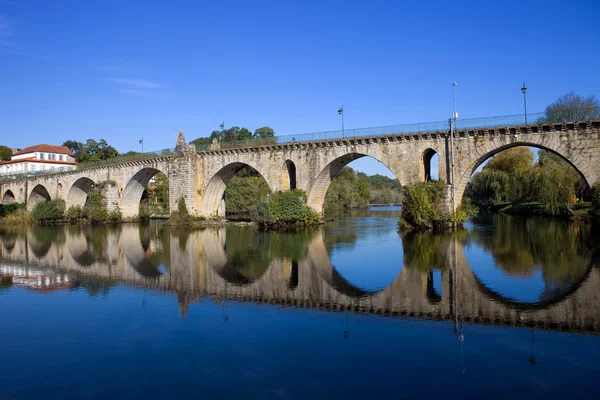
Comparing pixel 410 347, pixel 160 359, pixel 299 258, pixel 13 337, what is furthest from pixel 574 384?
pixel 299 258

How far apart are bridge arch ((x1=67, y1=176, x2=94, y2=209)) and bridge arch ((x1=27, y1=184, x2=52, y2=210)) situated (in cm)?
592

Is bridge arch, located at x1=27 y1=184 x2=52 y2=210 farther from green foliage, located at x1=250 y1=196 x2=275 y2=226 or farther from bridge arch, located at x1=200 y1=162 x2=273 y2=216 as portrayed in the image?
green foliage, located at x1=250 y1=196 x2=275 y2=226

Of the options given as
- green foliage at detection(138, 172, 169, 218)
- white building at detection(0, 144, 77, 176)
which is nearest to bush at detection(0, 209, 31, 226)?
green foliage at detection(138, 172, 169, 218)

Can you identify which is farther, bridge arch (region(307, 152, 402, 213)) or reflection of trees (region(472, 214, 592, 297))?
bridge arch (region(307, 152, 402, 213))

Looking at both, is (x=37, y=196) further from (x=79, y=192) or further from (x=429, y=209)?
(x=429, y=209)

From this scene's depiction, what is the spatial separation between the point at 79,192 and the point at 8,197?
16050 mm

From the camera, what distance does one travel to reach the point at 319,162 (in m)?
38.4

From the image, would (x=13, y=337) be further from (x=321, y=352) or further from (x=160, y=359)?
(x=321, y=352)

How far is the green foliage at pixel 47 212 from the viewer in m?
56.7

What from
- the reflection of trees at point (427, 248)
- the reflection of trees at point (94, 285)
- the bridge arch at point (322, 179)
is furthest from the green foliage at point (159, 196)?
the reflection of trees at point (94, 285)

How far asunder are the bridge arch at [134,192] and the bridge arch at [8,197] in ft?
80.7

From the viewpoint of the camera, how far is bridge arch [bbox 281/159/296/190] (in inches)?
1607

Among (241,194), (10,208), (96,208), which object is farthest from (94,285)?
(10,208)

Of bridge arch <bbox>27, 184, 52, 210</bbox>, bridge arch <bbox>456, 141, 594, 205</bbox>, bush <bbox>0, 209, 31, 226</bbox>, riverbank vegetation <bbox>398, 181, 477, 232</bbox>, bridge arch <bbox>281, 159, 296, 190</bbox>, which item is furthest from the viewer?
bridge arch <bbox>27, 184, 52, 210</bbox>
